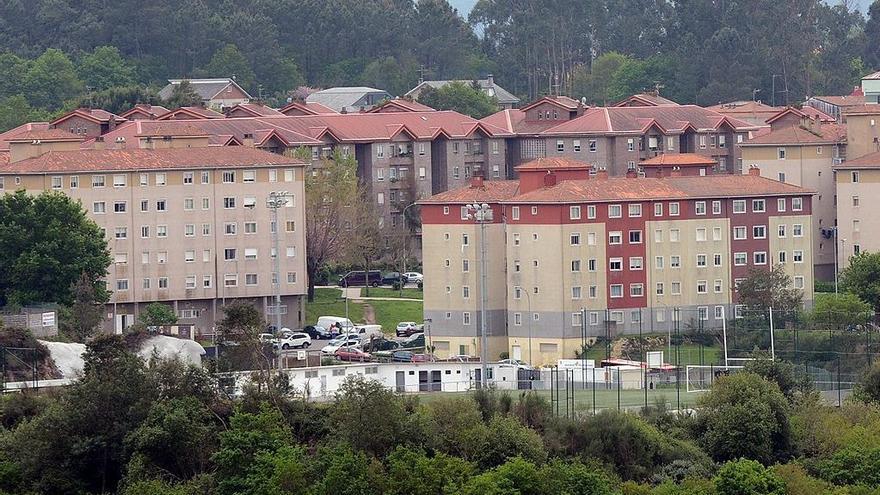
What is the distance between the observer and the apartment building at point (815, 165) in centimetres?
8388

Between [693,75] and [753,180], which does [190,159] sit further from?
[693,75]

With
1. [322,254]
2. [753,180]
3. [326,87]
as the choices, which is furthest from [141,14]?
[753,180]

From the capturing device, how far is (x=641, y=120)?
97.1 metres

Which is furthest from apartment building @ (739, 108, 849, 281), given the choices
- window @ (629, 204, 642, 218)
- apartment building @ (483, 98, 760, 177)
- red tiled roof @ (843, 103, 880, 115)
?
window @ (629, 204, 642, 218)

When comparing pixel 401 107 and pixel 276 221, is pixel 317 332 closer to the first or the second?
pixel 276 221

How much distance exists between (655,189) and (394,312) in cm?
962

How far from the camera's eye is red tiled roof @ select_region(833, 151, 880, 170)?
8031 centimetres

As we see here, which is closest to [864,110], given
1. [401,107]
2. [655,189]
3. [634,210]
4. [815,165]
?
[815,165]

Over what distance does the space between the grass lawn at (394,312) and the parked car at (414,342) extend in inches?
94.0

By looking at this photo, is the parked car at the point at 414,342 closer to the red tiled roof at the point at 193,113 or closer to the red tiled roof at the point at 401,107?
the red tiled roof at the point at 193,113

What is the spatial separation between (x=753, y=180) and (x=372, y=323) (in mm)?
11545

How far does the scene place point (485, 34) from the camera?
15125 centimetres

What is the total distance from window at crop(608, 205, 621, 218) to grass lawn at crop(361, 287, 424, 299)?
11.3 metres

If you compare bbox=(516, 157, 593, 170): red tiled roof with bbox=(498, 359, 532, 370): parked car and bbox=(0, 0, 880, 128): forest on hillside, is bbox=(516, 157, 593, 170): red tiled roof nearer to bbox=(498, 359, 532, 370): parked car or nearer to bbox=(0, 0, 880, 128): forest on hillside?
bbox=(498, 359, 532, 370): parked car
